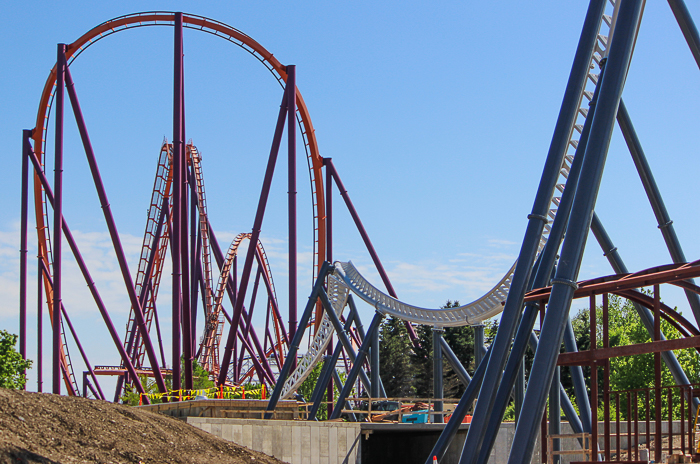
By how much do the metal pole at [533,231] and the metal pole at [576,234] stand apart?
71cm

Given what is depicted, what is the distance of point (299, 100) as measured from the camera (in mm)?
23812

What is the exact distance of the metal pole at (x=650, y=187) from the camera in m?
11.0

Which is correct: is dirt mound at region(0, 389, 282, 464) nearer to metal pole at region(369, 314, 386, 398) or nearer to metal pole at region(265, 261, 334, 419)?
metal pole at region(265, 261, 334, 419)

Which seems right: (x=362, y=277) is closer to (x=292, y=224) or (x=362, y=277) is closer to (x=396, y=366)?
(x=292, y=224)

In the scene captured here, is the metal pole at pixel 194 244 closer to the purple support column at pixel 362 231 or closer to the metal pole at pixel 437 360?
the purple support column at pixel 362 231

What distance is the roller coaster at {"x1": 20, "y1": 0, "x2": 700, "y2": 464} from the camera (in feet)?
24.5

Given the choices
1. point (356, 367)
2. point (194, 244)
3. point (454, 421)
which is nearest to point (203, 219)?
point (194, 244)

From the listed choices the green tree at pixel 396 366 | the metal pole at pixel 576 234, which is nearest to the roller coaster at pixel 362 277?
the metal pole at pixel 576 234

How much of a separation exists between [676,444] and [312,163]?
12.4 m

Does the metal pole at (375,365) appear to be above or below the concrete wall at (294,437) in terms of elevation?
above

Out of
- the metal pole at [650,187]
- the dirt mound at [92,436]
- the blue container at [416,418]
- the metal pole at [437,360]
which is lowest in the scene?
the blue container at [416,418]

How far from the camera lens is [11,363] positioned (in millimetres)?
20219

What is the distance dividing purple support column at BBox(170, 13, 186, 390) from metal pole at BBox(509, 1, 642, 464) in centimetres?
1267

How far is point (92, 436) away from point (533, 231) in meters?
5.82
